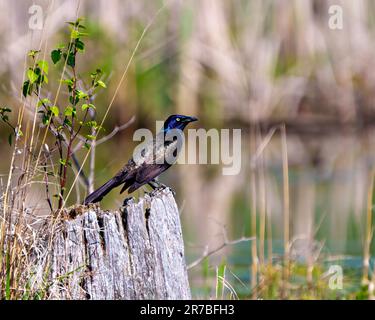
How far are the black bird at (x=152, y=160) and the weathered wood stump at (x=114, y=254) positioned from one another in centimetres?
44

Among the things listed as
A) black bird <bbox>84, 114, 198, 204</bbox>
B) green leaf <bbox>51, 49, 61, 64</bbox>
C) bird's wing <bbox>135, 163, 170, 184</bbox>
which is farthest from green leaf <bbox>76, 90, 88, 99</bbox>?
bird's wing <bbox>135, 163, 170, 184</bbox>

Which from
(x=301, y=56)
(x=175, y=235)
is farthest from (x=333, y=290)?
(x=301, y=56)

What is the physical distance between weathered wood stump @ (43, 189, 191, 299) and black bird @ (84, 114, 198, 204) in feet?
1.46

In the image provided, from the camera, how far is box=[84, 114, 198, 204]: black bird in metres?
4.29

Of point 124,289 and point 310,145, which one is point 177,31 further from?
point 124,289

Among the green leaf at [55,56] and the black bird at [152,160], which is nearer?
the green leaf at [55,56]

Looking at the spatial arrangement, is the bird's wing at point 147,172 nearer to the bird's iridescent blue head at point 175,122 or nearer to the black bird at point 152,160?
the black bird at point 152,160

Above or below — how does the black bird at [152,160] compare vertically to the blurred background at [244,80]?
below

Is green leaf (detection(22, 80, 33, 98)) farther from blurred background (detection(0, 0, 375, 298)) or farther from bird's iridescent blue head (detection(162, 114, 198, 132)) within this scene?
blurred background (detection(0, 0, 375, 298))

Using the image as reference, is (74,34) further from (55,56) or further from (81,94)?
(81,94)

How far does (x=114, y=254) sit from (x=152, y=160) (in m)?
1.03

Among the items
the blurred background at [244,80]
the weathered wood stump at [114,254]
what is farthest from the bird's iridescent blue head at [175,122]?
the blurred background at [244,80]

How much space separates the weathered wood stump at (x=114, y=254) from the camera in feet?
11.4
